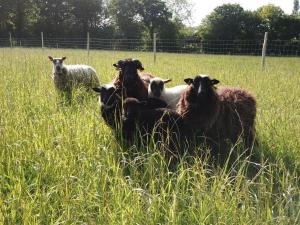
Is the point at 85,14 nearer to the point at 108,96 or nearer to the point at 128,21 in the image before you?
the point at 128,21

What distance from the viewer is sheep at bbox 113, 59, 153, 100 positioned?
599 cm

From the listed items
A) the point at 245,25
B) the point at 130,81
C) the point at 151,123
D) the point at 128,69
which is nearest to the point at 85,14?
the point at 245,25

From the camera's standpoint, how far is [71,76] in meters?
8.87

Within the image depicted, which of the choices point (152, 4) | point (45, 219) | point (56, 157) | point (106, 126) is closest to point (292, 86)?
point (106, 126)

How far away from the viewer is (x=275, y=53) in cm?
2897

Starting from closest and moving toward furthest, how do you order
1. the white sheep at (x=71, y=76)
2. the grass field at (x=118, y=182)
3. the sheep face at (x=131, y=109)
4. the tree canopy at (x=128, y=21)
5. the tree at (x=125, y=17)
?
the grass field at (x=118, y=182)
the sheep face at (x=131, y=109)
the white sheep at (x=71, y=76)
the tree canopy at (x=128, y=21)
the tree at (x=125, y=17)

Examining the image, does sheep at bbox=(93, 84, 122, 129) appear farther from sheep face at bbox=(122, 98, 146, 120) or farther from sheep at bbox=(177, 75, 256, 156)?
sheep at bbox=(177, 75, 256, 156)

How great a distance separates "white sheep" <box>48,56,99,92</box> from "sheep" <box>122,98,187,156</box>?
12.7 feet

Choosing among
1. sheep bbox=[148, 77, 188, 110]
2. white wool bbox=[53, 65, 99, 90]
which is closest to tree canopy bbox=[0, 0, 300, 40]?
white wool bbox=[53, 65, 99, 90]

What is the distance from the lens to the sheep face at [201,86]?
4.89m

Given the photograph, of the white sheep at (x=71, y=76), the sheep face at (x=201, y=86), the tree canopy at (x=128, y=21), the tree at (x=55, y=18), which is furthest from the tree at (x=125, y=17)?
the sheep face at (x=201, y=86)

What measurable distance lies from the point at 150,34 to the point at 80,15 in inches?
436

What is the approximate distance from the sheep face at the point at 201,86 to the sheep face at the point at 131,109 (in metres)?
0.75

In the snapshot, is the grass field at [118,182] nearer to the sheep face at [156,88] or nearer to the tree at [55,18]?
the sheep face at [156,88]
